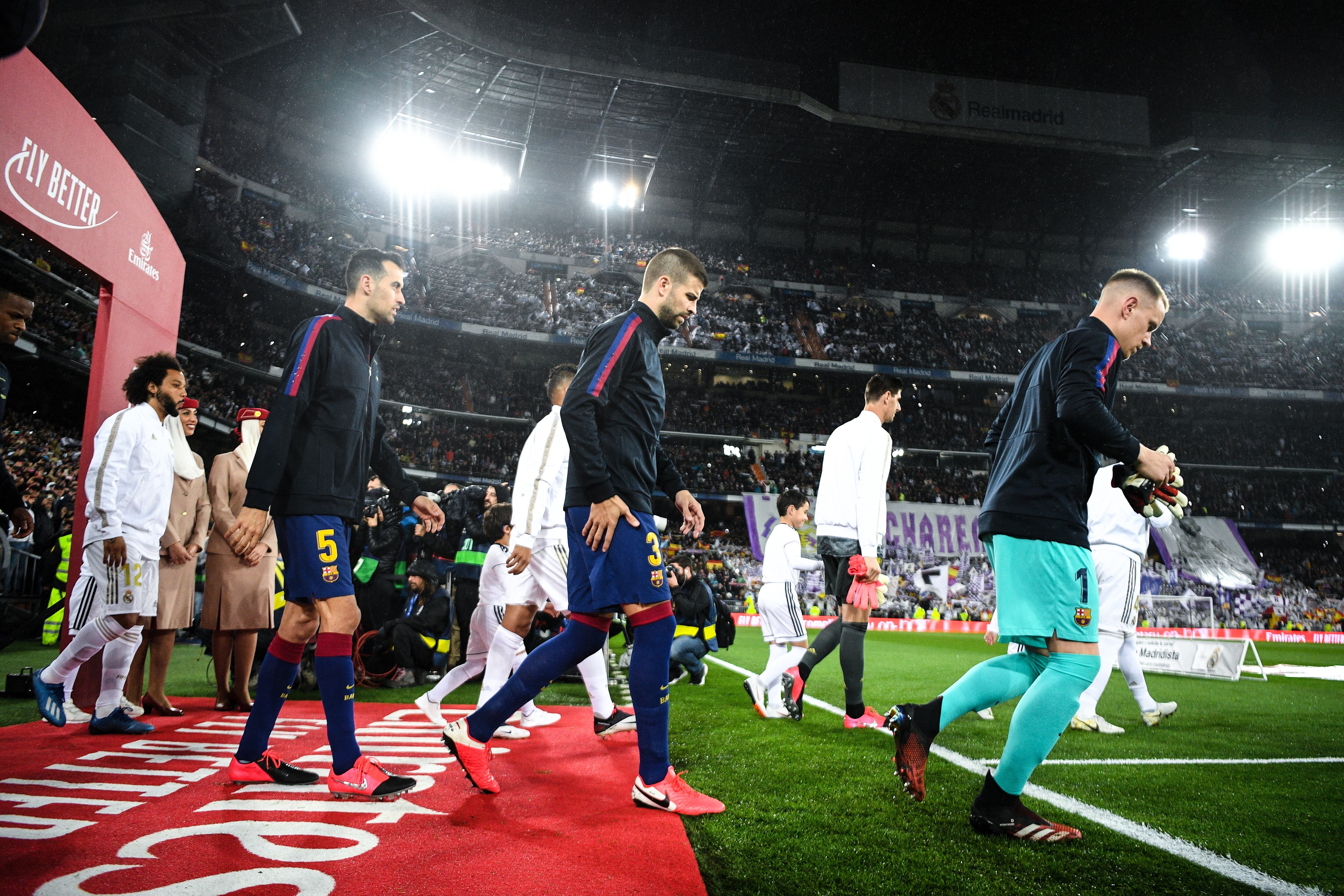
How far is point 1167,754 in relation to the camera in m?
3.87

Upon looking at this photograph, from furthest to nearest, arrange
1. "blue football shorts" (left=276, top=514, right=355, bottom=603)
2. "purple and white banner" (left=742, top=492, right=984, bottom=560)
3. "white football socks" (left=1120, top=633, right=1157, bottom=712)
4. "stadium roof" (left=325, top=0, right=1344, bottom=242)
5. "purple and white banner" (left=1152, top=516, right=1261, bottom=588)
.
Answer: "purple and white banner" (left=742, top=492, right=984, bottom=560) → "purple and white banner" (left=1152, top=516, right=1261, bottom=588) → "stadium roof" (left=325, top=0, right=1344, bottom=242) → "white football socks" (left=1120, top=633, right=1157, bottom=712) → "blue football shorts" (left=276, top=514, right=355, bottom=603)

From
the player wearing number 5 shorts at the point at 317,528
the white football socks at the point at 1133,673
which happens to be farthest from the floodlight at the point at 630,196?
the player wearing number 5 shorts at the point at 317,528

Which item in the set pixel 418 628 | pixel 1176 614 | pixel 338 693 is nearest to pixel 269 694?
pixel 338 693

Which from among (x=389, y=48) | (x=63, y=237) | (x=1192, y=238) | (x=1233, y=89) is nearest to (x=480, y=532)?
(x=63, y=237)

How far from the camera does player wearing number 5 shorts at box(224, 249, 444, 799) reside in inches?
104

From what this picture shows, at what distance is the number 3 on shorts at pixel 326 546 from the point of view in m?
2.75

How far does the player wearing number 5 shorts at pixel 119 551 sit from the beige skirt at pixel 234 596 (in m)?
0.51

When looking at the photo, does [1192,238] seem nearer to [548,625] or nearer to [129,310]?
[548,625]

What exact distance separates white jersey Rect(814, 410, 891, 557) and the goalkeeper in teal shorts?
66.1 inches

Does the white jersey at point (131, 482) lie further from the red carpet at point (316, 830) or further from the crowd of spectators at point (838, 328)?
the crowd of spectators at point (838, 328)

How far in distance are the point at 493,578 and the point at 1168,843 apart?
397 centimetres

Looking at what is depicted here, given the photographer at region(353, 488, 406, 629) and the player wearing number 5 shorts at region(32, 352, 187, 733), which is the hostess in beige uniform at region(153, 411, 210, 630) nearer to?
the player wearing number 5 shorts at region(32, 352, 187, 733)

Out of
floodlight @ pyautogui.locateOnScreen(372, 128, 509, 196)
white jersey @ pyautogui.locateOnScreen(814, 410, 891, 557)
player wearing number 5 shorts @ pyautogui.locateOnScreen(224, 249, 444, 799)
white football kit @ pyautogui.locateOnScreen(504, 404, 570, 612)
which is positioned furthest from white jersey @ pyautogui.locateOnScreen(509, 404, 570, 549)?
floodlight @ pyautogui.locateOnScreen(372, 128, 509, 196)

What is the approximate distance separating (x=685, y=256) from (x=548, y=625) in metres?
5.18
